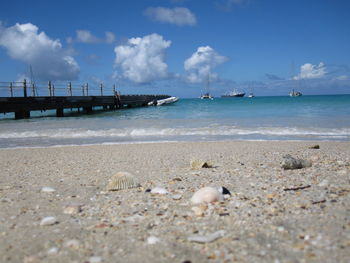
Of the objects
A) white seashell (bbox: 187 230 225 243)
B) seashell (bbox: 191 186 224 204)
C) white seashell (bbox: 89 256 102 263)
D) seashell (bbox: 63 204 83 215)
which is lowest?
seashell (bbox: 63 204 83 215)

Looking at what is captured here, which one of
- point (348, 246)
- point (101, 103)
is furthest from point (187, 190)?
point (101, 103)

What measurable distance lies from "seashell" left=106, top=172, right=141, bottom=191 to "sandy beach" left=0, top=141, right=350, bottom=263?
98 mm

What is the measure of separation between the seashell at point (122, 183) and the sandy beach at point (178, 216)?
0.10 meters

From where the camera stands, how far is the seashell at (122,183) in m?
4.11

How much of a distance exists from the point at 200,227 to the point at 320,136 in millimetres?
9881

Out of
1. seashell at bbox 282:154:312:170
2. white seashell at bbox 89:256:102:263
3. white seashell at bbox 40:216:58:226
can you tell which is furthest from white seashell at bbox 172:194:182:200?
seashell at bbox 282:154:312:170

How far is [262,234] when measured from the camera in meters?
2.47

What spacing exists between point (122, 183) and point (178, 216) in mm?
1378

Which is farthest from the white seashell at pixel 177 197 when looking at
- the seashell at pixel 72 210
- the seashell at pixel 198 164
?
the seashell at pixel 198 164

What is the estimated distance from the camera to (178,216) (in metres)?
3.00

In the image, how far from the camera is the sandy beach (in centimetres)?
224

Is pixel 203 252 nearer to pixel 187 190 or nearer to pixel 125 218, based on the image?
pixel 125 218

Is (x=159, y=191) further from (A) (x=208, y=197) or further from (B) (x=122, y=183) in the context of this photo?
(A) (x=208, y=197)

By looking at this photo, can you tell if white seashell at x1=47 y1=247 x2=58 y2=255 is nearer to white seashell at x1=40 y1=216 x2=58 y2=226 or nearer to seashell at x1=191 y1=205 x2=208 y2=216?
white seashell at x1=40 y1=216 x2=58 y2=226
